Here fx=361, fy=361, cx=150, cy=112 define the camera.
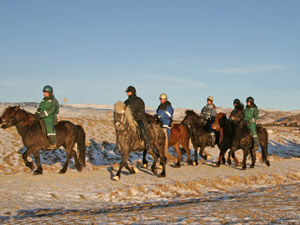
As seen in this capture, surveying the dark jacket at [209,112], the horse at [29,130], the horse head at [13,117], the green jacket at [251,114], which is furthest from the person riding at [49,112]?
the green jacket at [251,114]

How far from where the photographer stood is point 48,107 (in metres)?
12.2

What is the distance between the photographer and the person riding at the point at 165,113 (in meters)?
14.4

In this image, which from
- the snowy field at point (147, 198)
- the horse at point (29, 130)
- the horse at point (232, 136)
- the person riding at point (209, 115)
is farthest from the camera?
the person riding at point (209, 115)

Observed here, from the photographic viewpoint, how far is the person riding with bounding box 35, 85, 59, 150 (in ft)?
39.7

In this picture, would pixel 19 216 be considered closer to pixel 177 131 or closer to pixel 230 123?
pixel 177 131

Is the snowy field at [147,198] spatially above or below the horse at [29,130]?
below

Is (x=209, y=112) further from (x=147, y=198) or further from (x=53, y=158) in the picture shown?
(x=147, y=198)

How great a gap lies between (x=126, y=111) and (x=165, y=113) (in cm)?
358

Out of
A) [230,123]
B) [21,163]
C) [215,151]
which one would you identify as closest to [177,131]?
[230,123]

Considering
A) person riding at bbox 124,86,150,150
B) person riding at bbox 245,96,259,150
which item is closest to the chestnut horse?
person riding at bbox 245,96,259,150

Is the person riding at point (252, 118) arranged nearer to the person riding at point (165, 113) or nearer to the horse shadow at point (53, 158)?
the person riding at point (165, 113)

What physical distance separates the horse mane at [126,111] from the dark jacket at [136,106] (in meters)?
0.19

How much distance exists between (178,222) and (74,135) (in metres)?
8.41

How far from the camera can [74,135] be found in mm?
13227
